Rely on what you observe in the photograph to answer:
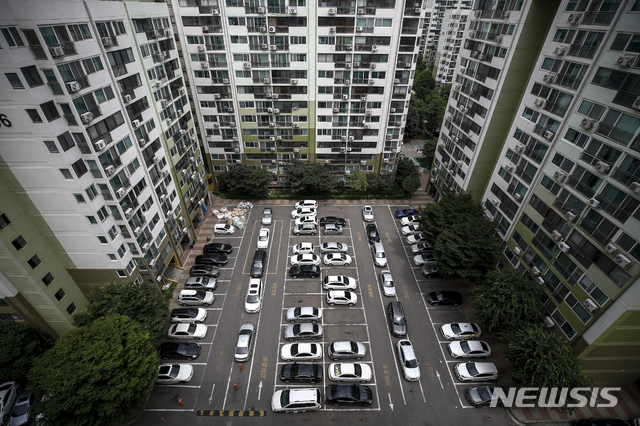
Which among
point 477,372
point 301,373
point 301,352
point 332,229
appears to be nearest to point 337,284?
point 301,352

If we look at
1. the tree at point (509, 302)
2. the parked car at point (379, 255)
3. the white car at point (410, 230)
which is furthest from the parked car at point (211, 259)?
the tree at point (509, 302)

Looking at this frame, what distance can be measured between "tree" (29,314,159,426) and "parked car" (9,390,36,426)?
537 cm

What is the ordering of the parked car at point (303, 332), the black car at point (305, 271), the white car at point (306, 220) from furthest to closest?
the white car at point (306, 220) < the black car at point (305, 271) < the parked car at point (303, 332)

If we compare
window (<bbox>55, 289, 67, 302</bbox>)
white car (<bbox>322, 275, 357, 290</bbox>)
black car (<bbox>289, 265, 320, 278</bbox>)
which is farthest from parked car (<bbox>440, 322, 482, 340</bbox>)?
window (<bbox>55, 289, 67, 302</bbox>)

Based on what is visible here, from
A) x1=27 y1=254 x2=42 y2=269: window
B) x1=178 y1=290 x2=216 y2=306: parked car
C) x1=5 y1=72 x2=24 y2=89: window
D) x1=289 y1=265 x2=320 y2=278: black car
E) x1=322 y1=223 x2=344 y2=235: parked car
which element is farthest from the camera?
x1=322 y1=223 x2=344 y2=235: parked car

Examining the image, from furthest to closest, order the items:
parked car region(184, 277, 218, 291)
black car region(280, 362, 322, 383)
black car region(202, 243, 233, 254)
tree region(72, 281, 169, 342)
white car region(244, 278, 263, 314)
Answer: black car region(202, 243, 233, 254), parked car region(184, 277, 218, 291), white car region(244, 278, 263, 314), black car region(280, 362, 322, 383), tree region(72, 281, 169, 342)

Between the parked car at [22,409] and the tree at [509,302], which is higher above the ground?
the tree at [509,302]

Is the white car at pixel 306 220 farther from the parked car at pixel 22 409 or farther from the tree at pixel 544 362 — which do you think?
the parked car at pixel 22 409

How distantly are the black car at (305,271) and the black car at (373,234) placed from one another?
31.5 feet

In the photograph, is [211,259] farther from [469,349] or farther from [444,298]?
[469,349]

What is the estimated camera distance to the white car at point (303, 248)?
40.0 m

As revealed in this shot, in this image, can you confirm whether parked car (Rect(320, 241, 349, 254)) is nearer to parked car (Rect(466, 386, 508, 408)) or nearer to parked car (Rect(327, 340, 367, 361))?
parked car (Rect(327, 340, 367, 361))

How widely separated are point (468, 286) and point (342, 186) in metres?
25.3

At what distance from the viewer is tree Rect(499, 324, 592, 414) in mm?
22281
